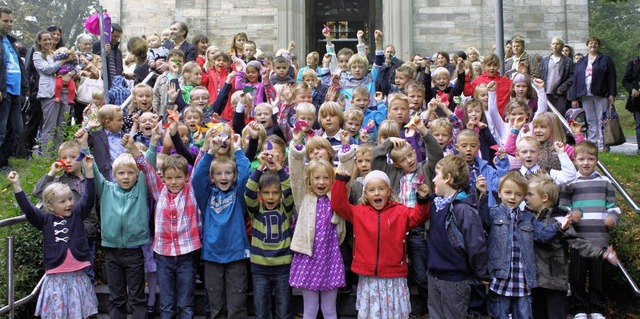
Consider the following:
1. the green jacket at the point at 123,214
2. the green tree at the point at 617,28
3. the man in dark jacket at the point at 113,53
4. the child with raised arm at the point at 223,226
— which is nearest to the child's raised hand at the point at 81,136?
the green jacket at the point at 123,214

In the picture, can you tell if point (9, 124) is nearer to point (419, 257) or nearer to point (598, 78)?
point (419, 257)

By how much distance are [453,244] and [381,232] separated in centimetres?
61

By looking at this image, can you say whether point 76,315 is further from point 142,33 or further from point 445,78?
point 142,33

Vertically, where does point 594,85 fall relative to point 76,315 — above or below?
above

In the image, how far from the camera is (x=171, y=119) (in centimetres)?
680

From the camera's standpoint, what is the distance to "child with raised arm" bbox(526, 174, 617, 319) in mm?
6059

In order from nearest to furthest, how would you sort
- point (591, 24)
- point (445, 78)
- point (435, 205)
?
point (435, 205)
point (445, 78)
point (591, 24)

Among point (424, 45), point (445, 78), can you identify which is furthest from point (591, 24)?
point (445, 78)

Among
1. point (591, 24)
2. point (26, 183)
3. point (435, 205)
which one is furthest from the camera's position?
point (591, 24)

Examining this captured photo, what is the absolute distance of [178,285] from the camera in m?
6.40

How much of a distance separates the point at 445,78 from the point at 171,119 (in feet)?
15.0

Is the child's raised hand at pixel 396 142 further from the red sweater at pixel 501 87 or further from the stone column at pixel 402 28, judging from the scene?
the stone column at pixel 402 28

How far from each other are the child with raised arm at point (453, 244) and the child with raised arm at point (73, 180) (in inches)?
122

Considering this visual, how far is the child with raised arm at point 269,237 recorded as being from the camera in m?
6.24
